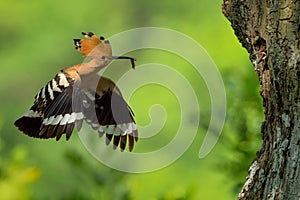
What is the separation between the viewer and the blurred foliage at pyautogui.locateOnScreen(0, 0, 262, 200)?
11.3ft

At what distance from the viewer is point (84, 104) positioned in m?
2.71

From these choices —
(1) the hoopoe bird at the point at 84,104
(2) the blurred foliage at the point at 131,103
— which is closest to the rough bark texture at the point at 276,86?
(1) the hoopoe bird at the point at 84,104

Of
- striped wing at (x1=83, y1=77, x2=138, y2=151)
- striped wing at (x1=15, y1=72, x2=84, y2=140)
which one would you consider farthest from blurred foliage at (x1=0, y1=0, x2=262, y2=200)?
striped wing at (x1=15, y1=72, x2=84, y2=140)

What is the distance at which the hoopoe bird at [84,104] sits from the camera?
8.44ft

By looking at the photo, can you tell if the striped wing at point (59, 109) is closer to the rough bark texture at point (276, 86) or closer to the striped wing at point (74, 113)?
the striped wing at point (74, 113)

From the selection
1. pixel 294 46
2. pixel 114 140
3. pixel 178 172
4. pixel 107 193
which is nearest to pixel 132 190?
pixel 107 193

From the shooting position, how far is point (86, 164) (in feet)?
11.6

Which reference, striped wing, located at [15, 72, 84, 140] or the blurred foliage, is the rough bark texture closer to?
striped wing, located at [15, 72, 84, 140]

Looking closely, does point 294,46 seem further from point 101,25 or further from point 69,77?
point 101,25

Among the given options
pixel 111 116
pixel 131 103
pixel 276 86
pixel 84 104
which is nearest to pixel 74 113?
pixel 84 104

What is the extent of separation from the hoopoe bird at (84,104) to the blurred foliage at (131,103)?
24.8 inches

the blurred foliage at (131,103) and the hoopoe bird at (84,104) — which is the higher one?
the blurred foliage at (131,103)

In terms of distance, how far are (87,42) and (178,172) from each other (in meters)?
4.00

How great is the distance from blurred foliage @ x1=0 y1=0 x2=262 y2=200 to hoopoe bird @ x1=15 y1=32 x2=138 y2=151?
63cm
